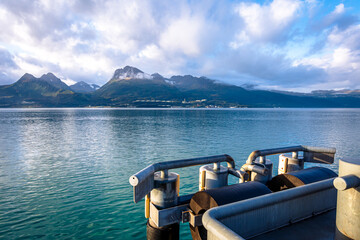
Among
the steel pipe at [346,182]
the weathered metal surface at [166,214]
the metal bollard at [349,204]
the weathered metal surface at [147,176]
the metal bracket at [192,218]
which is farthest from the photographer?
the weathered metal surface at [166,214]

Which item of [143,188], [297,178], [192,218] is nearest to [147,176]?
[143,188]

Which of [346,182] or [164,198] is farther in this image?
Answer: [164,198]

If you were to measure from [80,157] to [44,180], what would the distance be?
9.10 metres

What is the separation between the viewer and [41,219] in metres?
12.4

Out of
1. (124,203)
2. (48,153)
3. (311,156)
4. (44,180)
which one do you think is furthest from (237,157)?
(48,153)

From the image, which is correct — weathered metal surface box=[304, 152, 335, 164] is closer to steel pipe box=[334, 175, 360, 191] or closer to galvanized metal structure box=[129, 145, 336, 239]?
galvanized metal structure box=[129, 145, 336, 239]

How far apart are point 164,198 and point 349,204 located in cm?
551

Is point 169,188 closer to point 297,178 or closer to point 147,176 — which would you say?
point 147,176

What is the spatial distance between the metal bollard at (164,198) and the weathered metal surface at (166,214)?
18 cm

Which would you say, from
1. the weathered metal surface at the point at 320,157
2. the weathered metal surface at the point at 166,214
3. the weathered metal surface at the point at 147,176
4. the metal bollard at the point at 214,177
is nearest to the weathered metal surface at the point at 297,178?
the weathered metal surface at the point at 320,157

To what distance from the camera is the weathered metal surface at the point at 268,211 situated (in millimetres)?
4184

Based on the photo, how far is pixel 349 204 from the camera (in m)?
4.50

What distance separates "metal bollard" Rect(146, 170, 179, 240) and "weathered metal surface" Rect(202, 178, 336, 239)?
130 inches

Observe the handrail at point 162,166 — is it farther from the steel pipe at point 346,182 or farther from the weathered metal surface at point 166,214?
the steel pipe at point 346,182
